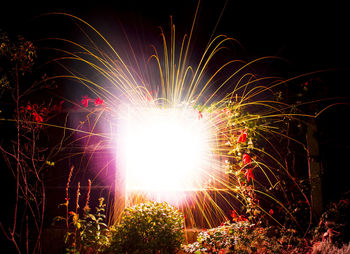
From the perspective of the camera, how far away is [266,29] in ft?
14.5

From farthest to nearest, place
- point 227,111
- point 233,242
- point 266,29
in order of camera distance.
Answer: point 266,29 → point 227,111 → point 233,242

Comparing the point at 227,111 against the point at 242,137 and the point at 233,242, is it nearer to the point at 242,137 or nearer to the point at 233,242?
the point at 242,137

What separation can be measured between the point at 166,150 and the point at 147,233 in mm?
1701

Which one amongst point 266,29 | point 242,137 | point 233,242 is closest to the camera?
point 233,242

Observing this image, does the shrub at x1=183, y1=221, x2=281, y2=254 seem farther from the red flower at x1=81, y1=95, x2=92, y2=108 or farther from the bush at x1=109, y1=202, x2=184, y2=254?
the red flower at x1=81, y1=95, x2=92, y2=108

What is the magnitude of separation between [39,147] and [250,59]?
4625 millimetres

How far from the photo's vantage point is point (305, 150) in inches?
158

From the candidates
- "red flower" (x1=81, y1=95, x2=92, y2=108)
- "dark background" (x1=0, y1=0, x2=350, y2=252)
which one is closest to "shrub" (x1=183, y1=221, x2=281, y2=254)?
"dark background" (x1=0, y1=0, x2=350, y2=252)

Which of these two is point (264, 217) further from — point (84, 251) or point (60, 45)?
point (60, 45)

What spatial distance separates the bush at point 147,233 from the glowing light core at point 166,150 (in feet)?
3.69

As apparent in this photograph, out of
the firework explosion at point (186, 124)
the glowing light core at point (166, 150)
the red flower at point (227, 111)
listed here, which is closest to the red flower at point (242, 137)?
the firework explosion at point (186, 124)

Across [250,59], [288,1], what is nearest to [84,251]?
[250,59]

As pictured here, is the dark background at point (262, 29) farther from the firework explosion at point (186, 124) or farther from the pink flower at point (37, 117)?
the pink flower at point (37, 117)

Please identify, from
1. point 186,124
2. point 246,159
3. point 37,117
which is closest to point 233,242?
point 246,159
